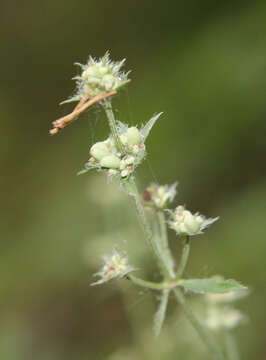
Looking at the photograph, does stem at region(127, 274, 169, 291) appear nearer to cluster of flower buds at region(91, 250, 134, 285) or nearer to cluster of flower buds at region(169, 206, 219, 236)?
cluster of flower buds at region(91, 250, 134, 285)

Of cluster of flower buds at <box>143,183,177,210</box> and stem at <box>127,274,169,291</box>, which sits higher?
cluster of flower buds at <box>143,183,177,210</box>

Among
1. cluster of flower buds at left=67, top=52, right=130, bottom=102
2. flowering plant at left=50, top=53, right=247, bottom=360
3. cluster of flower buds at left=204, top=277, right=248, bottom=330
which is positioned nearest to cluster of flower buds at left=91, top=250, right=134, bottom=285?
flowering plant at left=50, top=53, right=247, bottom=360

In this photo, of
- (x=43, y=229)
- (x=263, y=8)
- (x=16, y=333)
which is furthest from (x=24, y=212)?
(x=263, y=8)

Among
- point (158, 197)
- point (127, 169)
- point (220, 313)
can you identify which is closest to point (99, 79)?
point (127, 169)

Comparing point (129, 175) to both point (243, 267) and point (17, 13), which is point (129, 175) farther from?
point (17, 13)

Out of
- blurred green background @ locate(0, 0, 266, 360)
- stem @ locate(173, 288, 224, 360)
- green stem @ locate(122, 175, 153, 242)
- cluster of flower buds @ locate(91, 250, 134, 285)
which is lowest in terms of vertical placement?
stem @ locate(173, 288, 224, 360)

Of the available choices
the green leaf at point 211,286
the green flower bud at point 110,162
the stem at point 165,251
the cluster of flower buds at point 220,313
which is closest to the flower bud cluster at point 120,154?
the green flower bud at point 110,162

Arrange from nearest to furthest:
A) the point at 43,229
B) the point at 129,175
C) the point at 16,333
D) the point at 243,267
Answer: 1. the point at 129,175
2. the point at 243,267
3. the point at 16,333
4. the point at 43,229
